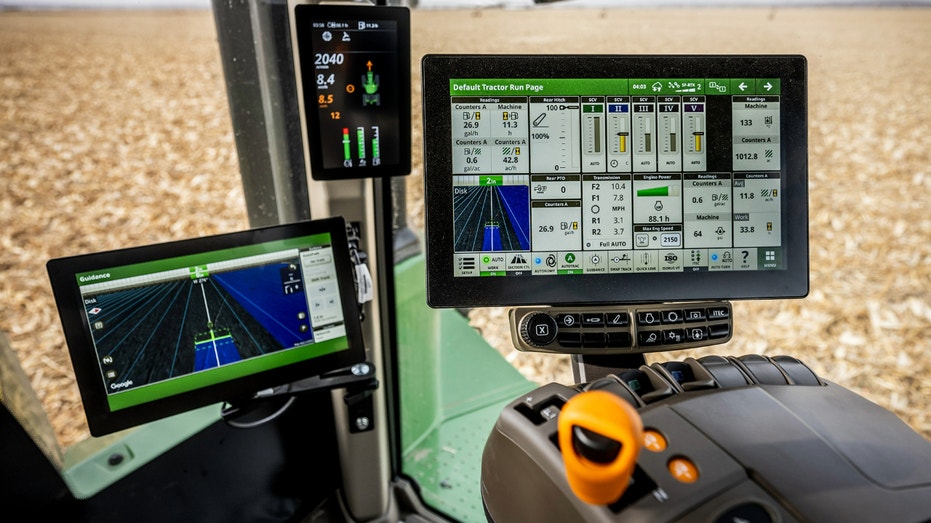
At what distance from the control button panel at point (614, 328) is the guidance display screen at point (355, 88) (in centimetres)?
54

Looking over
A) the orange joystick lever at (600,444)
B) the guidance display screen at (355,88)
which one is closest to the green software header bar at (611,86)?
the guidance display screen at (355,88)

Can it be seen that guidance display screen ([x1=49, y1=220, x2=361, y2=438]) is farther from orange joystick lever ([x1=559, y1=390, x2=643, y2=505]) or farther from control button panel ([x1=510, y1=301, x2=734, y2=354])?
orange joystick lever ([x1=559, y1=390, x2=643, y2=505])

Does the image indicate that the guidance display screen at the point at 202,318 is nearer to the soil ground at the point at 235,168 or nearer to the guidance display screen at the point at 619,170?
the guidance display screen at the point at 619,170

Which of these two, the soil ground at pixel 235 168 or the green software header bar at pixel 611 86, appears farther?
the soil ground at pixel 235 168

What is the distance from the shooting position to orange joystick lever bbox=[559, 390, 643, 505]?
1.80 ft

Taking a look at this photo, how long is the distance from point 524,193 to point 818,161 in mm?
2048

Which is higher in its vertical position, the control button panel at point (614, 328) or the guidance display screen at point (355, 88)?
the guidance display screen at point (355, 88)

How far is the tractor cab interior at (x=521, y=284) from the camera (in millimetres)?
673

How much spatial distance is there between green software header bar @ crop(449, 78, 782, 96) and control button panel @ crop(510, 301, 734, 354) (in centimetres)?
36

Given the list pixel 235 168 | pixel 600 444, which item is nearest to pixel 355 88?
pixel 235 168

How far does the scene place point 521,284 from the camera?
992 millimetres

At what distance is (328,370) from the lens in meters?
1.26

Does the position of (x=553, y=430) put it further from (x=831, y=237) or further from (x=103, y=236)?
(x=831, y=237)

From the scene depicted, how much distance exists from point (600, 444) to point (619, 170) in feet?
1.79
